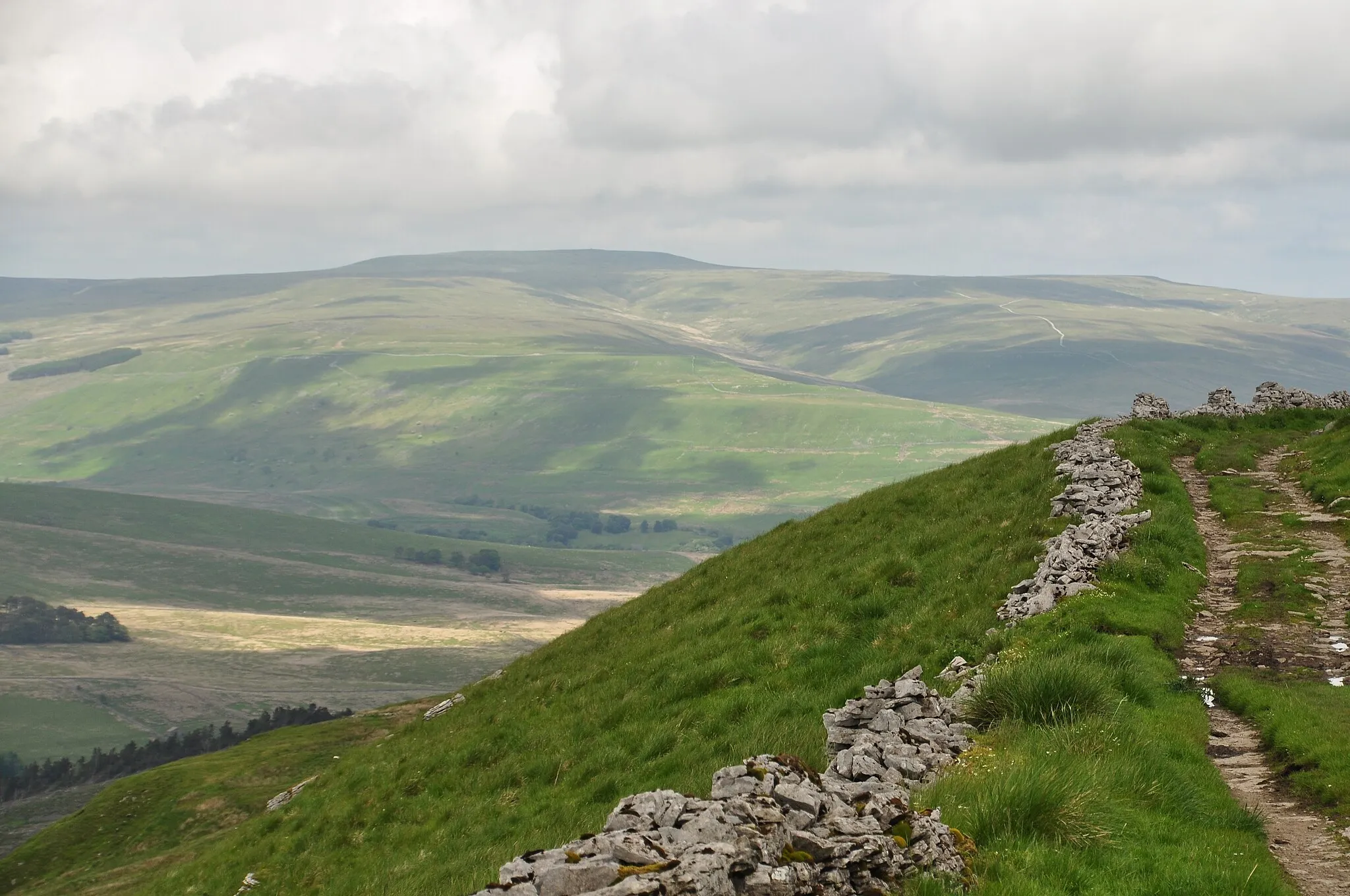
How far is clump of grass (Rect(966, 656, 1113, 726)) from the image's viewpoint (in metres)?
16.5

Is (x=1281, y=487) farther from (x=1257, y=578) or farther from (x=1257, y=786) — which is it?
(x=1257, y=786)

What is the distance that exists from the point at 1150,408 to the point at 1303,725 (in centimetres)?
4391

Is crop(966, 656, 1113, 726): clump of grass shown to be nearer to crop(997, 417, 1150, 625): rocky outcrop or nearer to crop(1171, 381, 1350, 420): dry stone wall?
crop(997, 417, 1150, 625): rocky outcrop

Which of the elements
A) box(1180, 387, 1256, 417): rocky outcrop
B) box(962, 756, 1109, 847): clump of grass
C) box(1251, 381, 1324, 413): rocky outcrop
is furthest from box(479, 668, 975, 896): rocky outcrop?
box(1251, 381, 1324, 413): rocky outcrop

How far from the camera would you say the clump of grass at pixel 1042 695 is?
54.0ft

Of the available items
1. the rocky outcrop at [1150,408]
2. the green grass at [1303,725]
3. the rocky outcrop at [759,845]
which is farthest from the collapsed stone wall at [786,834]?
the rocky outcrop at [1150,408]

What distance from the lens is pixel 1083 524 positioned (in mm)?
29812

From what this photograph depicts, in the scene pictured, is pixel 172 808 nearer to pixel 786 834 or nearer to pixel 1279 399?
pixel 786 834

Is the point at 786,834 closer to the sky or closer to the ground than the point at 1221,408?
closer to the ground

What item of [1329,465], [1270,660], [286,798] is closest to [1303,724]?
[1270,660]

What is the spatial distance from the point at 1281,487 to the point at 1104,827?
1208 inches

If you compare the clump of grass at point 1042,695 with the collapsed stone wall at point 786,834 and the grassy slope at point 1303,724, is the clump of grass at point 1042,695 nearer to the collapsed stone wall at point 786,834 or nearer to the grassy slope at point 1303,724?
the collapsed stone wall at point 786,834

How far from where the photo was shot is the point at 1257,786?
1589 cm

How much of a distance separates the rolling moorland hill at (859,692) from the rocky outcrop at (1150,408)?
3.15 meters
